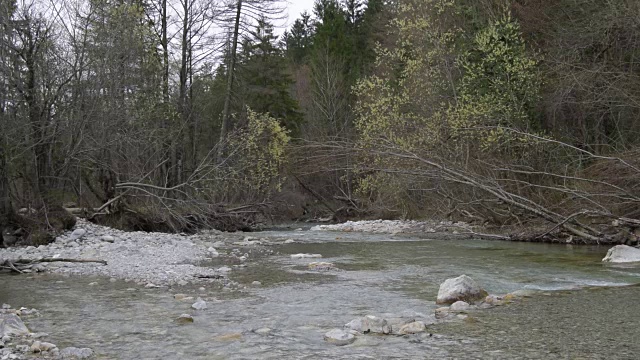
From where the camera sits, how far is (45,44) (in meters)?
10.9

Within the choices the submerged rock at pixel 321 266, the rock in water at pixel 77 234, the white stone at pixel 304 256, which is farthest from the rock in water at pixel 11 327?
the rock in water at pixel 77 234

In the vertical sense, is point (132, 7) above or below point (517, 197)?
above

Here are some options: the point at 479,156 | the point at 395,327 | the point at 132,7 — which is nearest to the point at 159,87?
the point at 132,7

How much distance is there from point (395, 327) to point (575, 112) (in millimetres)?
12421

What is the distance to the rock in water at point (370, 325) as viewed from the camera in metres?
4.43

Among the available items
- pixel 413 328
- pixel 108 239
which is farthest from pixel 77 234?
pixel 413 328

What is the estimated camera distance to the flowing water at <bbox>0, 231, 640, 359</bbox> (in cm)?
395

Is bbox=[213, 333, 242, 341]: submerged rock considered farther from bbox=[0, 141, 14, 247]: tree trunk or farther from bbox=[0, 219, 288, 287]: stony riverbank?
bbox=[0, 141, 14, 247]: tree trunk

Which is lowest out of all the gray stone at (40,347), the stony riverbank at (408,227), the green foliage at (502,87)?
the stony riverbank at (408,227)

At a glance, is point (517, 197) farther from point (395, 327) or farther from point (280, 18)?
point (280, 18)

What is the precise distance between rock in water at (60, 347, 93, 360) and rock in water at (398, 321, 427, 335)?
86.9 inches

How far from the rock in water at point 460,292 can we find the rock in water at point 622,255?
368 centimetres

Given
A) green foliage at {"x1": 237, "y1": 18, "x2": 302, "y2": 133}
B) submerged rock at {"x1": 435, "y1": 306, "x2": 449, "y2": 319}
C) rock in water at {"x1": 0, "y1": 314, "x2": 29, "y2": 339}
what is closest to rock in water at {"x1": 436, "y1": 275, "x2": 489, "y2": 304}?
submerged rock at {"x1": 435, "y1": 306, "x2": 449, "y2": 319}

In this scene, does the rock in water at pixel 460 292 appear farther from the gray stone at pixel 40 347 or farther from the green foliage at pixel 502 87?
the green foliage at pixel 502 87
